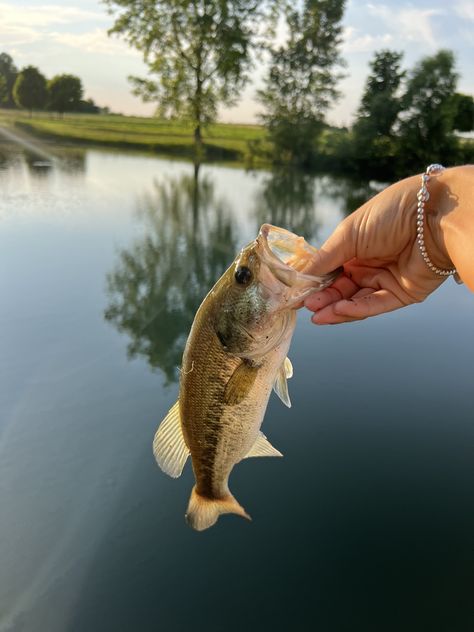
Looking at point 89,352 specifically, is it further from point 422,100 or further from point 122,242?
point 422,100

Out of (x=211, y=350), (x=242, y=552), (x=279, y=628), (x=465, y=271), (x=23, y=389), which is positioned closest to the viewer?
(x=465, y=271)

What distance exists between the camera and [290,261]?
2016mm

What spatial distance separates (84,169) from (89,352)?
18.0 meters

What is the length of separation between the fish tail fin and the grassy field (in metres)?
32.3

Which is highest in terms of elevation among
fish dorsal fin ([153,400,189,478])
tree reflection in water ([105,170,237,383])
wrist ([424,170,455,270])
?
wrist ([424,170,455,270])

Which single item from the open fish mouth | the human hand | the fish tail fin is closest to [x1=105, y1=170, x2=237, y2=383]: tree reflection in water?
the fish tail fin

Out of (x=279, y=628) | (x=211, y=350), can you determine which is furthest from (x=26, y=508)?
(x=211, y=350)

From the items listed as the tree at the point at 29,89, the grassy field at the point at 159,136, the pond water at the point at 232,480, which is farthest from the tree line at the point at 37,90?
the pond water at the point at 232,480

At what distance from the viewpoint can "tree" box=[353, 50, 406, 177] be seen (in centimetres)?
3241

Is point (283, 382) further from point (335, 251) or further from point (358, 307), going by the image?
point (335, 251)

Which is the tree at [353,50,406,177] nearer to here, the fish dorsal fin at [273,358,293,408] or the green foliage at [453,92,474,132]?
the green foliage at [453,92,474,132]

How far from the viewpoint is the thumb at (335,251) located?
6.39ft

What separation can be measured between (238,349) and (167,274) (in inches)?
298

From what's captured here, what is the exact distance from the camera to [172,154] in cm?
3566
